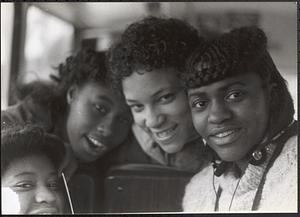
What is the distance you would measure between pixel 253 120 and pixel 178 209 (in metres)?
0.50

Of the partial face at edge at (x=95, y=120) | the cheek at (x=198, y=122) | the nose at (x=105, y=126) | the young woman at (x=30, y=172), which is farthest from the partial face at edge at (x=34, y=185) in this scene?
the cheek at (x=198, y=122)

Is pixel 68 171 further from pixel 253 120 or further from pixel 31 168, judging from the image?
pixel 253 120

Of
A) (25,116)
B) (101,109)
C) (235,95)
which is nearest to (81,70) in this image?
(101,109)

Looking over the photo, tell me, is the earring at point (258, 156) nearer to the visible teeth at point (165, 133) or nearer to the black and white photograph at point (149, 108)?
the black and white photograph at point (149, 108)

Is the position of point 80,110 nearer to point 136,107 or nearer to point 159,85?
point 136,107

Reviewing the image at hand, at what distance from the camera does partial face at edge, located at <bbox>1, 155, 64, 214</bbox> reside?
169 centimetres

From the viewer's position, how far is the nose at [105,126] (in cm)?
172

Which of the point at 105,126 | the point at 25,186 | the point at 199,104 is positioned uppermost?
the point at 199,104

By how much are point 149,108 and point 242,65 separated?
0.43m

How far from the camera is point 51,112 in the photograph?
68.7 inches

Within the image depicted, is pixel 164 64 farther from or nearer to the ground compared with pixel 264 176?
farther from the ground

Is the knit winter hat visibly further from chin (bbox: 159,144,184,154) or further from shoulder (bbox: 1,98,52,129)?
shoulder (bbox: 1,98,52,129)

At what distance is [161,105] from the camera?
1688mm

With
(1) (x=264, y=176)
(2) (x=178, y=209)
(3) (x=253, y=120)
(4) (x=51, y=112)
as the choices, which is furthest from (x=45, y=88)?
(1) (x=264, y=176)
